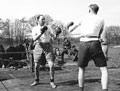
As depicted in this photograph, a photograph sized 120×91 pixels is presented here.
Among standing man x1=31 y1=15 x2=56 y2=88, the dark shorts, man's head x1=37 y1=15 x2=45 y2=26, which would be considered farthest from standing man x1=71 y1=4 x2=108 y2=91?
man's head x1=37 y1=15 x2=45 y2=26

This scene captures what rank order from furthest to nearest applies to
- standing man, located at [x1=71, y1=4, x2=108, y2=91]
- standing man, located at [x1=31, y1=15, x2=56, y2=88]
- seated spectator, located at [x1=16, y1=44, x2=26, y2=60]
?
seated spectator, located at [x1=16, y1=44, x2=26, y2=60] < standing man, located at [x1=31, y1=15, x2=56, y2=88] < standing man, located at [x1=71, y1=4, x2=108, y2=91]

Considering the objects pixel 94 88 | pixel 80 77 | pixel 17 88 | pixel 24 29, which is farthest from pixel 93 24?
pixel 24 29

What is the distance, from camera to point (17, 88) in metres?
5.17

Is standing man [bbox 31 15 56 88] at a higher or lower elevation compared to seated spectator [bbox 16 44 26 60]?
higher

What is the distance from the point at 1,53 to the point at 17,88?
244 inches

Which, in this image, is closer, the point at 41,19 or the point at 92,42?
the point at 92,42

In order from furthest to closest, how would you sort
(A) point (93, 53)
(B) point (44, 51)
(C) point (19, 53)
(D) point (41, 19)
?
(C) point (19, 53) → (B) point (44, 51) → (D) point (41, 19) → (A) point (93, 53)

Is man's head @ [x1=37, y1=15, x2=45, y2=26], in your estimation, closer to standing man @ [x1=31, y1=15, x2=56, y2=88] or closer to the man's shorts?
standing man @ [x1=31, y1=15, x2=56, y2=88]

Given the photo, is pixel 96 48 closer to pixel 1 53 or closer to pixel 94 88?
pixel 94 88

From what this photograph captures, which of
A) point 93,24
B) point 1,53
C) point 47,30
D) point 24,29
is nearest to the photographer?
Result: point 93,24

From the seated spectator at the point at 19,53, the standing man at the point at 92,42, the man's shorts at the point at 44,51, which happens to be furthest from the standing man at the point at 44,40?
the seated spectator at the point at 19,53

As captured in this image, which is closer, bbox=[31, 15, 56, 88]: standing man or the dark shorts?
the dark shorts

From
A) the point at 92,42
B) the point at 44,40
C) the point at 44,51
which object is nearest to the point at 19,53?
the point at 44,51

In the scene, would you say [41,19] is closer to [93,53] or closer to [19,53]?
[93,53]
